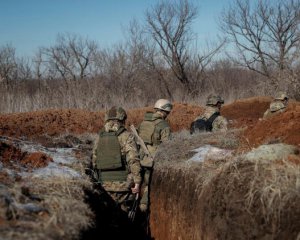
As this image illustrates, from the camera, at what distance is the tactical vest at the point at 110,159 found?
24.3ft

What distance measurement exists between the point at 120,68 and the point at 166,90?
14.5 feet

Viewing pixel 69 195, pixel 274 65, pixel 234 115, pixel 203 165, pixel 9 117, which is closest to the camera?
pixel 69 195

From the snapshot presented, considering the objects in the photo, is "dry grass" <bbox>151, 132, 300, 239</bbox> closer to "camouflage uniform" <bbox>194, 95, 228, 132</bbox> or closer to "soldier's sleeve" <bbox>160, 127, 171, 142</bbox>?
"soldier's sleeve" <bbox>160, 127, 171, 142</bbox>

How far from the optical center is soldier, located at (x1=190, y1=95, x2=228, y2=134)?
442 inches

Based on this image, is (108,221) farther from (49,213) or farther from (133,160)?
(49,213)

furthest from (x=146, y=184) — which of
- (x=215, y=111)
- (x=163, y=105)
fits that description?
(x=215, y=111)

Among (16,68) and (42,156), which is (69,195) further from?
(16,68)

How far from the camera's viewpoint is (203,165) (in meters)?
7.36

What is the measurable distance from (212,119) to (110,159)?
4.76 metres

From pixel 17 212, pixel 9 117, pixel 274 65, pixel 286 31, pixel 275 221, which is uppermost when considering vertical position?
pixel 286 31

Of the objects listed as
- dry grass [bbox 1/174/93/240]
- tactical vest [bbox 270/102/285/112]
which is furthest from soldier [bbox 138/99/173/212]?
tactical vest [bbox 270/102/285/112]

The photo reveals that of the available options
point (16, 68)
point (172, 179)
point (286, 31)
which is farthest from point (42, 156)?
point (16, 68)

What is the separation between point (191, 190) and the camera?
7109 mm

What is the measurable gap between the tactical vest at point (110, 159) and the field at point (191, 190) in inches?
14.2
